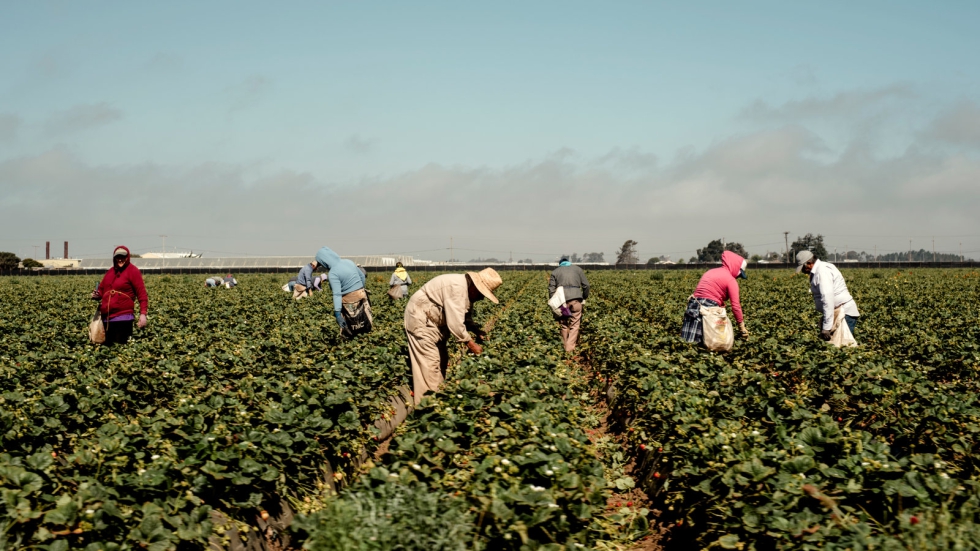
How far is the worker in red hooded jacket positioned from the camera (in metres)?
9.45

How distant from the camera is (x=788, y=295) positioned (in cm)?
2525

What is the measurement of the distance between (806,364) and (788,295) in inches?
719

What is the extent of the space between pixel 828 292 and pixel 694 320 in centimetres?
172

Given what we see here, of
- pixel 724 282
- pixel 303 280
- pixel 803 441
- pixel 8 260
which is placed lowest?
pixel 803 441

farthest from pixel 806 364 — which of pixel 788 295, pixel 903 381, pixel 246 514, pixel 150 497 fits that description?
pixel 788 295

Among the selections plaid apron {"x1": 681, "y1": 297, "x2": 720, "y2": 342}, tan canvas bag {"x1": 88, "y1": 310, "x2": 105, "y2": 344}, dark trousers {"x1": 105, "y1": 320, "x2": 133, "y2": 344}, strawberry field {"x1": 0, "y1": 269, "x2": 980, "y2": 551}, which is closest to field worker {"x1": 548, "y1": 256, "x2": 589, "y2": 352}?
strawberry field {"x1": 0, "y1": 269, "x2": 980, "y2": 551}

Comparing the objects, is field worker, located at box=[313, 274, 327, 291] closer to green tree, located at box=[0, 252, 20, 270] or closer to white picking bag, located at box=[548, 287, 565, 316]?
white picking bag, located at box=[548, 287, 565, 316]

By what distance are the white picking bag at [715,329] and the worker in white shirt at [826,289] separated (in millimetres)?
1198

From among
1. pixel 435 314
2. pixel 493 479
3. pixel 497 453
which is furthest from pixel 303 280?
pixel 493 479

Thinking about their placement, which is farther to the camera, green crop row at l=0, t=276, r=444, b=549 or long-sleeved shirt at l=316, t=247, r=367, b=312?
long-sleeved shirt at l=316, t=247, r=367, b=312

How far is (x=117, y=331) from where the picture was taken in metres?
9.84

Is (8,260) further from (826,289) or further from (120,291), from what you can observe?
(826,289)

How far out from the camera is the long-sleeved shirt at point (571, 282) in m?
11.9

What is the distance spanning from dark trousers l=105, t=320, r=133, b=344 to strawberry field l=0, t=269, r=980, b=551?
1.47ft
